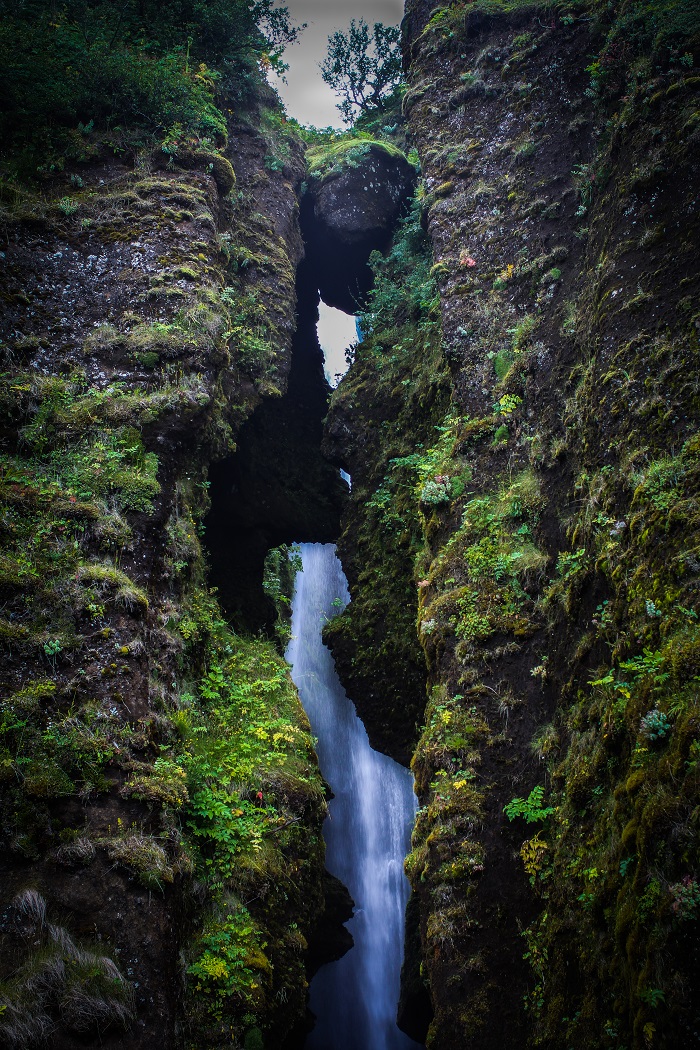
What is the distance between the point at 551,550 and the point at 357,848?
12.9 meters

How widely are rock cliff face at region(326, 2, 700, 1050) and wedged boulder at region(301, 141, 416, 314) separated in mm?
3334

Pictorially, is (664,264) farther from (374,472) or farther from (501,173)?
(374,472)

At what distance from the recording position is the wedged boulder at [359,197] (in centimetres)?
1579

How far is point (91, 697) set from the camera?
606 centimetres

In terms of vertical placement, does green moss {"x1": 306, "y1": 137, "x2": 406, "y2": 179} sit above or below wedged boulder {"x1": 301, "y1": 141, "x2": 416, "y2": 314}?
above

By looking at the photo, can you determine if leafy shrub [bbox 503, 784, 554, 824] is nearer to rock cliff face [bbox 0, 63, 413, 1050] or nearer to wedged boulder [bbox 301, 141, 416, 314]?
rock cliff face [bbox 0, 63, 413, 1050]

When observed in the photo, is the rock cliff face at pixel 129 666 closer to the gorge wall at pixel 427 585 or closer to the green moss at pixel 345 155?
the gorge wall at pixel 427 585

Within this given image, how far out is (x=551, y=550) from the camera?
737 centimetres

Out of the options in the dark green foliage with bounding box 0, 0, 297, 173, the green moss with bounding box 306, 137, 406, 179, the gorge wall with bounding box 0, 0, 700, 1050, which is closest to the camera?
the gorge wall with bounding box 0, 0, 700, 1050

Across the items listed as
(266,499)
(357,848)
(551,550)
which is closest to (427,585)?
(551,550)

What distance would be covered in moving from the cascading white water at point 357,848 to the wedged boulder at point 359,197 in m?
10.3

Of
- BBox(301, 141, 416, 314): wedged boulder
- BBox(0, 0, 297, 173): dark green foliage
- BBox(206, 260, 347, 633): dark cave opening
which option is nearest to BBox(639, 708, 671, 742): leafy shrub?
BBox(206, 260, 347, 633): dark cave opening

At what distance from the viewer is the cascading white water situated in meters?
14.3

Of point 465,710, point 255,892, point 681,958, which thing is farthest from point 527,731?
point 255,892
